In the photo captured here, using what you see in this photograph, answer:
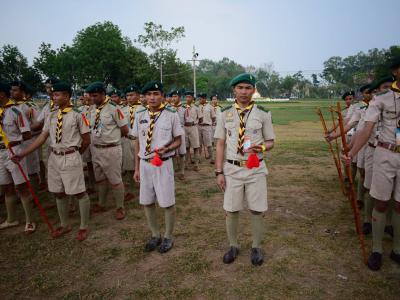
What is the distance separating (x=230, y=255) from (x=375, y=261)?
189 centimetres

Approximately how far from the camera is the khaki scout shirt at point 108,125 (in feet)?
17.8

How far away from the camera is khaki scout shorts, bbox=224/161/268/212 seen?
371cm

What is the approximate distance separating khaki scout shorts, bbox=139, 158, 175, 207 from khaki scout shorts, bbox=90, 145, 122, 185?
1.45 meters

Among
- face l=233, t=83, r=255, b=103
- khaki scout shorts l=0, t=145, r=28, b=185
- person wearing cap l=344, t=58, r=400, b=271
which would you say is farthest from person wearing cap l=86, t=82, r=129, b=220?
person wearing cap l=344, t=58, r=400, b=271

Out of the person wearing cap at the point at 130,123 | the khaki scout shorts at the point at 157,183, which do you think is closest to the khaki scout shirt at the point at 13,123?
the khaki scout shorts at the point at 157,183

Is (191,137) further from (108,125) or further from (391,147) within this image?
(391,147)

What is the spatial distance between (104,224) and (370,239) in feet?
15.1

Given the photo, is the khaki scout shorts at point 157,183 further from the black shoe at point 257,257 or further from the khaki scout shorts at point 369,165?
the khaki scout shorts at point 369,165

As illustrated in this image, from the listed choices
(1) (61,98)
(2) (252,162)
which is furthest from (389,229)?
(1) (61,98)

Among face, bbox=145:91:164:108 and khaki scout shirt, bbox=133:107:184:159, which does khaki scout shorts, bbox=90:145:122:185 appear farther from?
face, bbox=145:91:164:108

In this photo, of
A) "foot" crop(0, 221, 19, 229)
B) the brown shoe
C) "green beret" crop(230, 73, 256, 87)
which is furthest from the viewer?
the brown shoe

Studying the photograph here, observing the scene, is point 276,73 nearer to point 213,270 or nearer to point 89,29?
point 89,29

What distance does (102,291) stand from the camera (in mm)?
3498

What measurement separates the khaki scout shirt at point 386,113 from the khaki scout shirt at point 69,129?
4196 mm
